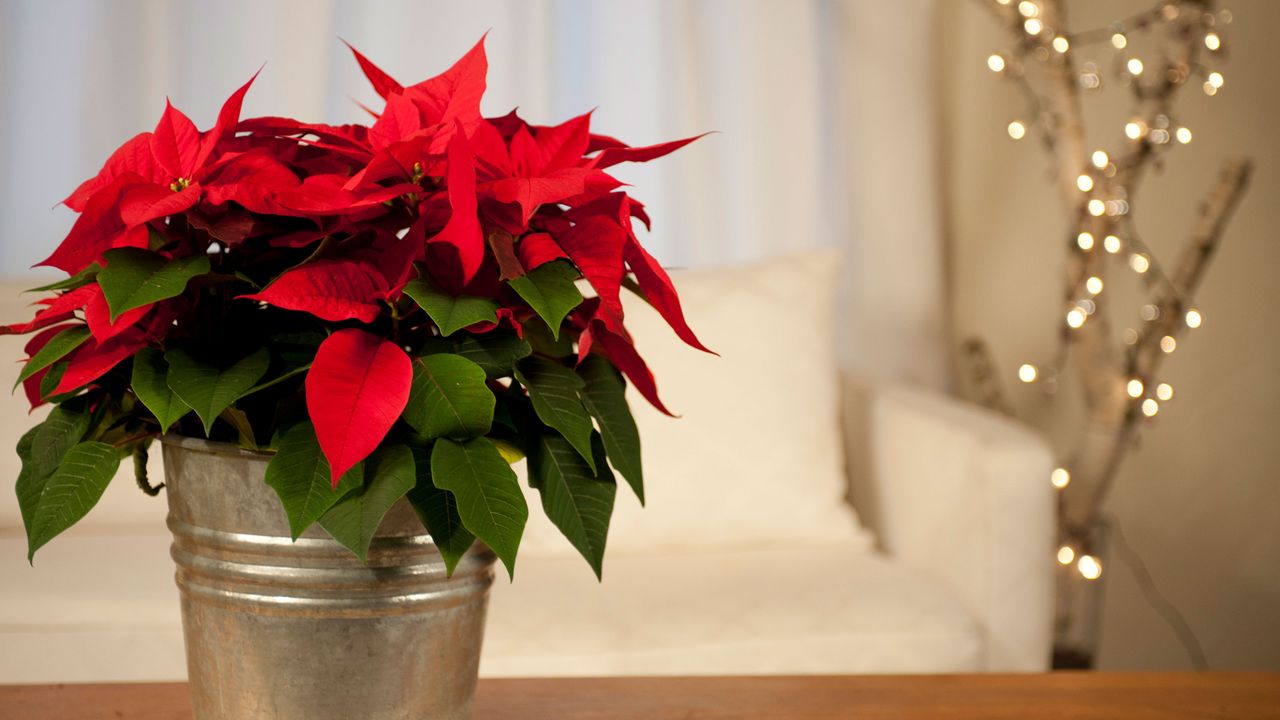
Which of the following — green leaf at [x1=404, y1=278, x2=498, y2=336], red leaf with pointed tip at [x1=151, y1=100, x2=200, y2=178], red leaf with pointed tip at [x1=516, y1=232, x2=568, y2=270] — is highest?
red leaf with pointed tip at [x1=151, y1=100, x2=200, y2=178]

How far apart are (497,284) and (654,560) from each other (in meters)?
1.15

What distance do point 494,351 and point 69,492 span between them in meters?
0.20

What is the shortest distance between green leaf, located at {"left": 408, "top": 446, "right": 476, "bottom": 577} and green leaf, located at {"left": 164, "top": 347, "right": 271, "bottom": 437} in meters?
0.08

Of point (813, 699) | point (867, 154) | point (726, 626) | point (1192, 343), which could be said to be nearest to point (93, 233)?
point (813, 699)

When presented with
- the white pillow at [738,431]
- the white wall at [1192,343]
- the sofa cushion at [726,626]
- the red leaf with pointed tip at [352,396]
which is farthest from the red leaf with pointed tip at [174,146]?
the white wall at [1192,343]

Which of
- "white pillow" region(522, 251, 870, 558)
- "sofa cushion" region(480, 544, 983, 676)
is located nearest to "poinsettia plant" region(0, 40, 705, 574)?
"sofa cushion" region(480, 544, 983, 676)

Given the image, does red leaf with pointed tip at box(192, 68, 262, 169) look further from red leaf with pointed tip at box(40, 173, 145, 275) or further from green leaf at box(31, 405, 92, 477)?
green leaf at box(31, 405, 92, 477)

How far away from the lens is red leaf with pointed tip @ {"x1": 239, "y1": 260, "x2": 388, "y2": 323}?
0.47 meters

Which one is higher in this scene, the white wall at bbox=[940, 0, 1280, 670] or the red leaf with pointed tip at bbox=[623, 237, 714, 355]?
the red leaf with pointed tip at bbox=[623, 237, 714, 355]

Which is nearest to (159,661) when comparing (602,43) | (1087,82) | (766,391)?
(766,391)

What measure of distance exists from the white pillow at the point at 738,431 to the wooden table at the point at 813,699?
0.81m

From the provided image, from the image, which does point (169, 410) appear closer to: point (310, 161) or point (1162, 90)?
point (310, 161)

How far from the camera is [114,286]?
468mm

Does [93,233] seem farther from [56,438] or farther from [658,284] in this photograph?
[658,284]
